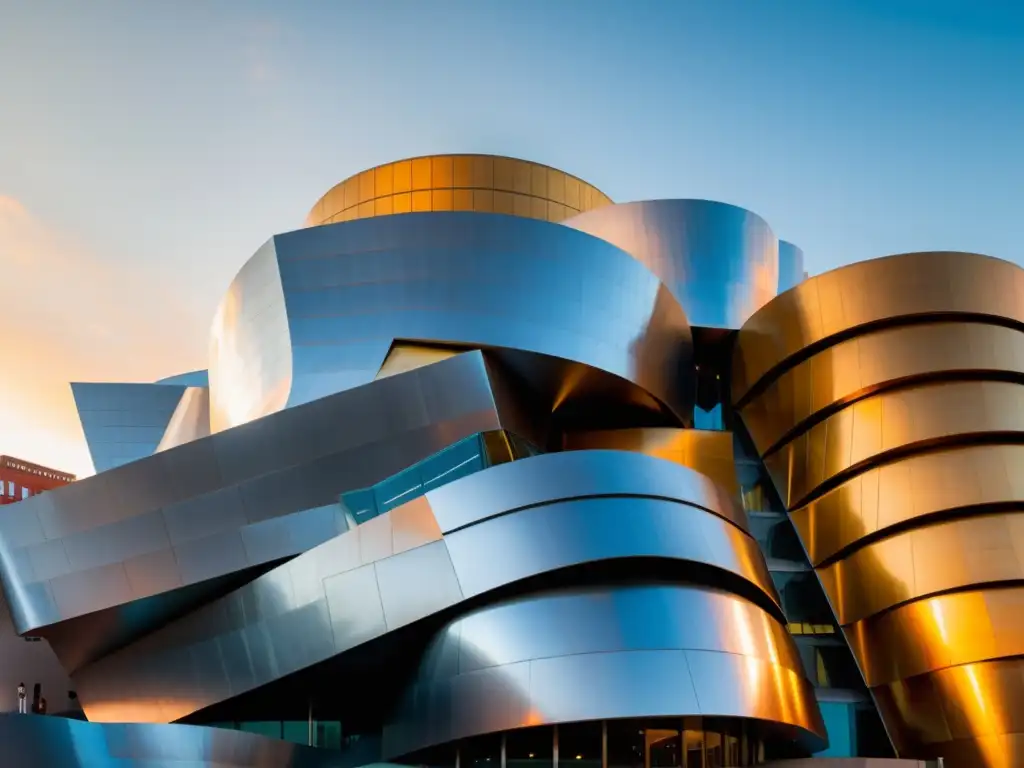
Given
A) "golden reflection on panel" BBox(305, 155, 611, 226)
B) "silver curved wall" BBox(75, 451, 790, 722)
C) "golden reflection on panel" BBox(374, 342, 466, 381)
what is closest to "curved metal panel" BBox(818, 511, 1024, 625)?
"silver curved wall" BBox(75, 451, 790, 722)

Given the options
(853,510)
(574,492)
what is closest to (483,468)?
(574,492)

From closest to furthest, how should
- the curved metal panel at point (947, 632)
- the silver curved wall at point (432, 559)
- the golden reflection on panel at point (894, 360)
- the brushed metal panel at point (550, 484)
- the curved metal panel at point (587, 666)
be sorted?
1. the curved metal panel at point (587, 666)
2. the silver curved wall at point (432, 559)
3. the brushed metal panel at point (550, 484)
4. the curved metal panel at point (947, 632)
5. the golden reflection on panel at point (894, 360)

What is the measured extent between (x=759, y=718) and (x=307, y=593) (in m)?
8.28

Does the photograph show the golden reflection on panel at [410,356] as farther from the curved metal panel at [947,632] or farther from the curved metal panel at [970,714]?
the curved metal panel at [970,714]

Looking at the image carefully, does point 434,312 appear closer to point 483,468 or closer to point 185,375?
point 483,468

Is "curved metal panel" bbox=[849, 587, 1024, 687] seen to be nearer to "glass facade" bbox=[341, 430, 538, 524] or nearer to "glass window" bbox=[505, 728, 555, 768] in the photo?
"glass window" bbox=[505, 728, 555, 768]

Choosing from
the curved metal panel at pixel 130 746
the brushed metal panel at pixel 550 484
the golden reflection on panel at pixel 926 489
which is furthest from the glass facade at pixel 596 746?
the golden reflection on panel at pixel 926 489

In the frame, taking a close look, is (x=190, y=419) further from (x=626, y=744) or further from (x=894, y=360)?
(x=894, y=360)

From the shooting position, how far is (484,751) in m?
20.0

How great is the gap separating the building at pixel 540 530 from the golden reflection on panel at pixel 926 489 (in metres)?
0.07

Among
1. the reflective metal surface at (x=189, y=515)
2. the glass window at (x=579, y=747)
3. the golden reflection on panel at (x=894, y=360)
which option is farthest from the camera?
the golden reflection on panel at (x=894, y=360)

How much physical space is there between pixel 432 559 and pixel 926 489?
37.6ft

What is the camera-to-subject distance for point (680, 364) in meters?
30.2

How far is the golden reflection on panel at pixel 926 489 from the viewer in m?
25.0
